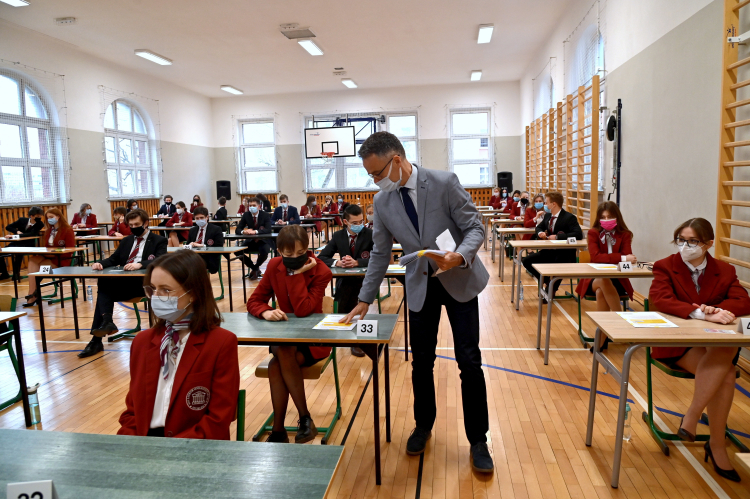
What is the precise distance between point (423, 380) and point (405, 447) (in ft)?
1.43

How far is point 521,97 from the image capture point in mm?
15562

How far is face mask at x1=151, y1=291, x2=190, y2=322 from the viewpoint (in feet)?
5.92

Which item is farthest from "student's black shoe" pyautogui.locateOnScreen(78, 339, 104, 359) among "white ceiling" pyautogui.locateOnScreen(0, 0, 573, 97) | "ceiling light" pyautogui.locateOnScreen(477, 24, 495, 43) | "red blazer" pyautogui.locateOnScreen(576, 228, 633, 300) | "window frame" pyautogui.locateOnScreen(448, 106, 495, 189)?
"window frame" pyautogui.locateOnScreen(448, 106, 495, 189)

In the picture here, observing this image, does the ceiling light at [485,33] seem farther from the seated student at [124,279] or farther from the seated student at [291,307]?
the seated student at [291,307]

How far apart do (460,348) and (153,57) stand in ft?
38.5

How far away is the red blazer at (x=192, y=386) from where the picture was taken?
1.70m

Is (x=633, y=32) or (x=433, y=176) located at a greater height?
(x=633, y=32)

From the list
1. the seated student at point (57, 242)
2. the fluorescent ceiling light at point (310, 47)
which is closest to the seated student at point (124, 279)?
the seated student at point (57, 242)

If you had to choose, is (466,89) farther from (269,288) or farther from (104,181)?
(269,288)

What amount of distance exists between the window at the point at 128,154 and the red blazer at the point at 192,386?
11.8m

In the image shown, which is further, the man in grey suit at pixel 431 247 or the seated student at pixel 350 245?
the seated student at pixel 350 245

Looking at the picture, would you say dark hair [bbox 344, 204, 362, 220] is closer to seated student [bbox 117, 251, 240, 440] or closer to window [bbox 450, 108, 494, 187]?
seated student [bbox 117, 251, 240, 440]

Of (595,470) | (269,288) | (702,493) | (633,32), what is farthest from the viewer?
(633,32)

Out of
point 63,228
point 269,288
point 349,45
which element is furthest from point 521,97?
point 269,288
